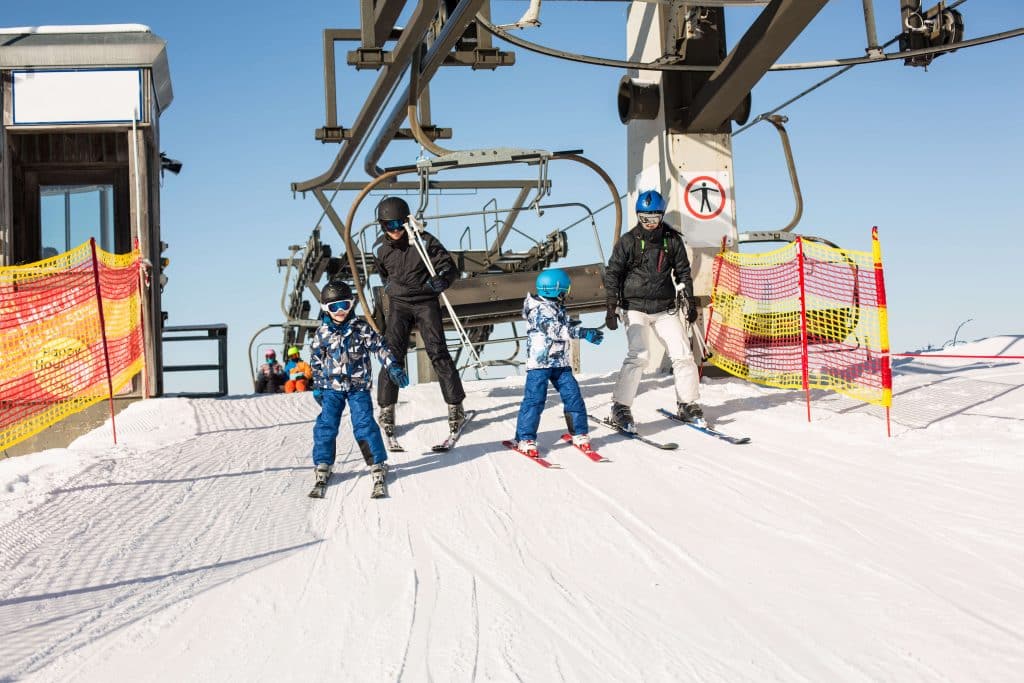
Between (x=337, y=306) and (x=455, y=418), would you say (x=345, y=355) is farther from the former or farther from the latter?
(x=455, y=418)

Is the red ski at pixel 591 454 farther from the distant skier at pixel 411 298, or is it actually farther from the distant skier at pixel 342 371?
the distant skier at pixel 342 371

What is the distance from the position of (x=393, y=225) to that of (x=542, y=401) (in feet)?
6.87

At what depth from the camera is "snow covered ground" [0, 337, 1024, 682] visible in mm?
3662

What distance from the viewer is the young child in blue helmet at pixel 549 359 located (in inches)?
295

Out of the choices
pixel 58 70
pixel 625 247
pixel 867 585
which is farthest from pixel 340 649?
pixel 58 70

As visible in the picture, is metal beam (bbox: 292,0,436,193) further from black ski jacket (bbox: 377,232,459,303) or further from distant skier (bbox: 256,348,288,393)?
distant skier (bbox: 256,348,288,393)

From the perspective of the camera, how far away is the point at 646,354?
27.3ft

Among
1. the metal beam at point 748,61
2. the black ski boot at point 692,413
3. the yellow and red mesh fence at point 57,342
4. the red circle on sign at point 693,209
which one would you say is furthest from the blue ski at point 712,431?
the yellow and red mesh fence at point 57,342

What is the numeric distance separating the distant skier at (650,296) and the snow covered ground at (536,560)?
1.65 ft

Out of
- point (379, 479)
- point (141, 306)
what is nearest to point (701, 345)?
point (379, 479)

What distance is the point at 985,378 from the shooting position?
10.1 metres

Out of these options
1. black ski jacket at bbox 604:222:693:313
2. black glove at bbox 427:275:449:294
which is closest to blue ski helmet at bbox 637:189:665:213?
black ski jacket at bbox 604:222:693:313

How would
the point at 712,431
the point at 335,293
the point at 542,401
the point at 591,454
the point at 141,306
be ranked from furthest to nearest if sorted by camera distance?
1. the point at 141,306
2. the point at 712,431
3. the point at 542,401
4. the point at 591,454
5. the point at 335,293

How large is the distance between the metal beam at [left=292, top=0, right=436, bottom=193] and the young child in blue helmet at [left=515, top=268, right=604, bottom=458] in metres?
3.30
